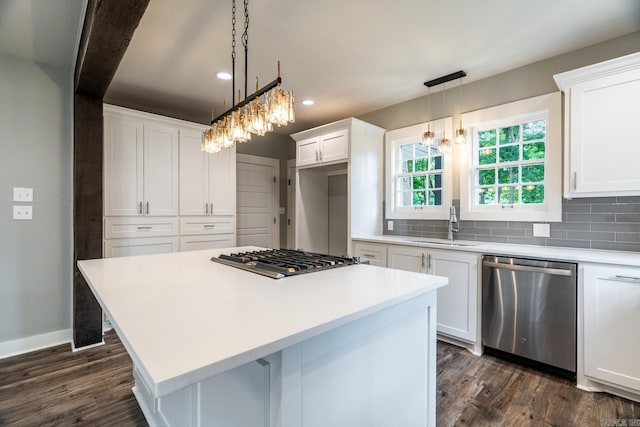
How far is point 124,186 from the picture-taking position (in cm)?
314

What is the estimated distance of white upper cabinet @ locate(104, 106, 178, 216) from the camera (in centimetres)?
306

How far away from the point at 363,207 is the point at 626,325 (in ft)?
7.85

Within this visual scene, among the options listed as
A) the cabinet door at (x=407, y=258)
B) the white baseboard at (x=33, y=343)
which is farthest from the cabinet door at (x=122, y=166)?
the cabinet door at (x=407, y=258)

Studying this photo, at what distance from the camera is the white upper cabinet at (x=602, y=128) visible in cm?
205

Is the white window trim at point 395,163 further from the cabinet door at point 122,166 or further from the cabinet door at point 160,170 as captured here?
the cabinet door at point 122,166

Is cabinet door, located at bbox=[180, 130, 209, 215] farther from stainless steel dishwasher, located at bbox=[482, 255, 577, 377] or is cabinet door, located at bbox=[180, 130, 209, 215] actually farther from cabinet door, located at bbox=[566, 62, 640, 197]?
cabinet door, located at bbox=[566, 62, 640, 197]

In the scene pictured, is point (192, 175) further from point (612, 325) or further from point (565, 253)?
point (612, 325)

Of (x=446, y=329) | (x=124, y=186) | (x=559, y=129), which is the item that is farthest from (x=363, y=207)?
(x=124, y=186)

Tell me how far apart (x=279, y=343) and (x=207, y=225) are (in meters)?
3.29

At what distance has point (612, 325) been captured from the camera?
1.96 metres

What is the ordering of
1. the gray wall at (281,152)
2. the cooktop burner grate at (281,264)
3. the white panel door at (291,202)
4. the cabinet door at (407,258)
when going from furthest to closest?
the white panel door at (291,202) → the gray wall at (281,152) → the cabinet door at (407,258) → the cooktop burner grate at (281,264)

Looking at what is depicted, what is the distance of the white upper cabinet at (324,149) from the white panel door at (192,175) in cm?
124

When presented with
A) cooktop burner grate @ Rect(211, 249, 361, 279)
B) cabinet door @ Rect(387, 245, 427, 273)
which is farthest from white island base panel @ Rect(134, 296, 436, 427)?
cabinet door @ Rect(387, 245, 427, 273)

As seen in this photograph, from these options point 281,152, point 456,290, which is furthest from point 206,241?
point 456,290
